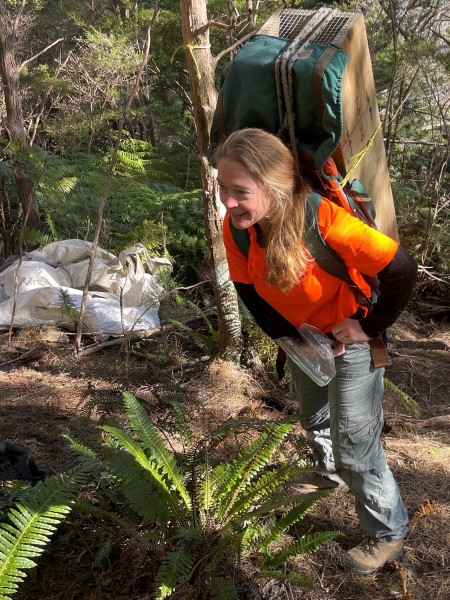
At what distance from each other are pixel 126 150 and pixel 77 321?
7.29 metres

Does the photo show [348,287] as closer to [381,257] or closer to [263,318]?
[381,257]

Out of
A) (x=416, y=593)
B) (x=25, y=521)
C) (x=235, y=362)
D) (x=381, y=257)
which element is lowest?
(x=235, y=362)

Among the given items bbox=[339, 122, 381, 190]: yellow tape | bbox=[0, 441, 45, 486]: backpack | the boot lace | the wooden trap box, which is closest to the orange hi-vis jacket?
bbox=[339, 122, 381, 190]: yellow tape

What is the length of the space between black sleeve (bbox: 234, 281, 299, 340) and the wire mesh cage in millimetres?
955

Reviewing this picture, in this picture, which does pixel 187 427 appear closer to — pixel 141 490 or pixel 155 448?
pixel 155 448

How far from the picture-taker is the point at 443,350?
5621 millimetres

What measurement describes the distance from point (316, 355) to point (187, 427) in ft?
3.09

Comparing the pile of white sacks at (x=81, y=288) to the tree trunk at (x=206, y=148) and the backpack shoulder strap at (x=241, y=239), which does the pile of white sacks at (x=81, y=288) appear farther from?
the backpack shoulder strap at (x=241, y=239)

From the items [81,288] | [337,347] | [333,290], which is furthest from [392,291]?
[81,288]

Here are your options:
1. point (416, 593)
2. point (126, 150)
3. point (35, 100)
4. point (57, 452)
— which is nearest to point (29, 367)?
point (57, 452)

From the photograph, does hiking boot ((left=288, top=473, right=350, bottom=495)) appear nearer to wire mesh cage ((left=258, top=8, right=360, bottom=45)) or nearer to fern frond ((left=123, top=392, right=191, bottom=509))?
fern frond ((left=123, top=392, right=191, bottom=509))

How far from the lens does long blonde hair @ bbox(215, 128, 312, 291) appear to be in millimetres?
1974

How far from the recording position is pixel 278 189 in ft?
6.55

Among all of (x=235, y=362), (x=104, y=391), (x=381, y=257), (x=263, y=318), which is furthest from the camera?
(x=235, y=362)
